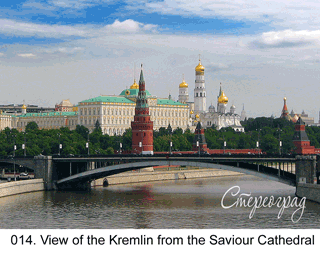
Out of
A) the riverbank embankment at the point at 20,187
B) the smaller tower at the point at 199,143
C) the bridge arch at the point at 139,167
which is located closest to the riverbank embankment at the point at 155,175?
the bridge arch at the point at 139,167

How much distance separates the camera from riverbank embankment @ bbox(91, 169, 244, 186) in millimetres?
99562

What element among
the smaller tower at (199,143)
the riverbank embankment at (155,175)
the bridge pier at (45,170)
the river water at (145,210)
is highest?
the smaller tower at (199,143)

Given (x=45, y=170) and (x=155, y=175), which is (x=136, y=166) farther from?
(x=155, y=175)

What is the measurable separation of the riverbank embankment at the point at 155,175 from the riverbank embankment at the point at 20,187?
9.01 meters

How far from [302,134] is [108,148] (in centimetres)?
2998

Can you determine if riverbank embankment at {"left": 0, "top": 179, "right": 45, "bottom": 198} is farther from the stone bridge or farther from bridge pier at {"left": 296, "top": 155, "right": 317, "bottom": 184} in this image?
bridge pier at {"left": 296, "top": 155, "right": 317, "bottom": 184}

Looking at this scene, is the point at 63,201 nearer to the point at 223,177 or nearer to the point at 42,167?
the point at 42,167

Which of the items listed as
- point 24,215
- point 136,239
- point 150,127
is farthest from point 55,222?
point 150,127

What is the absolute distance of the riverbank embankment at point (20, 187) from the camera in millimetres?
78787

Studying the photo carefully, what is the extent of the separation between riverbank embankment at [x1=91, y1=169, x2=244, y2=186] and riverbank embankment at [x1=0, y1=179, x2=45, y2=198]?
9.01 m

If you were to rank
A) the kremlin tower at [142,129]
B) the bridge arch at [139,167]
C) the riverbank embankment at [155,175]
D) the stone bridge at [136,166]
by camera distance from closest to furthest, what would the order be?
the stone bridge at [136,166] → the bridge arch at [139,167] → the riverbank embankment at [155,175] → the kremlin tower at [142,129]

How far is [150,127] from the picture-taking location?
133375mm

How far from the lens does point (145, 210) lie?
70.2 m

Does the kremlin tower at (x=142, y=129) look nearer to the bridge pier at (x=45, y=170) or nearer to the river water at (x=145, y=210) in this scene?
the river water at (x=145, y=210)
